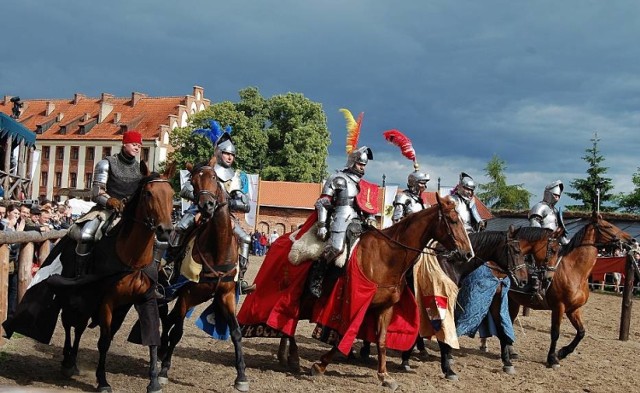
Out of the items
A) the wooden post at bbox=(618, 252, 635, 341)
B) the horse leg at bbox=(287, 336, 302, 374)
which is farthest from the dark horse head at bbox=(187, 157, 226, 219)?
the wooden post at bbox=(618, 252, 635, 341)

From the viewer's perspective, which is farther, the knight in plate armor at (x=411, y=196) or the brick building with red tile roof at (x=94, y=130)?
the brick building with red tile roof at (x=94, y=130)

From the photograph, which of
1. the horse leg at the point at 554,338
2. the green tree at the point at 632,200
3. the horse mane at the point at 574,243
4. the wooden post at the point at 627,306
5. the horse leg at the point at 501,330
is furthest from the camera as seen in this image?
the green tree at the point at 632,200

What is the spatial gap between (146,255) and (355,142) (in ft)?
11.1

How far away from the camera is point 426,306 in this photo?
26.8 feet

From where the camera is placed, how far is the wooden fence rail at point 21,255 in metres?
7.65

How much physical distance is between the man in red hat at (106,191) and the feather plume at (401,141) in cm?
354

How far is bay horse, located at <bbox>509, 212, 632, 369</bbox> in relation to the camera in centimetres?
931

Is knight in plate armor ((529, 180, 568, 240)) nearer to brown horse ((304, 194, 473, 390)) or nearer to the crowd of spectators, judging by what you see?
brown horse ((304, 194, 473, 390))

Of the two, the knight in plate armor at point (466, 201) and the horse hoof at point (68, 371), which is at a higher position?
the knight in plate armor at point (466, 201)

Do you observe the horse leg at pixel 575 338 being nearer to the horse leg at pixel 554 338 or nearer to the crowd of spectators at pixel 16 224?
the horse leg at pixel 554 338

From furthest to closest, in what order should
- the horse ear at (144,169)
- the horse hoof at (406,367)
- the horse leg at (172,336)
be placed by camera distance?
the horse hoof at (406,367)
the horse leg at (172,336)
the horse ear at (144,169)

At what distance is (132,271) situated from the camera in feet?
20.4

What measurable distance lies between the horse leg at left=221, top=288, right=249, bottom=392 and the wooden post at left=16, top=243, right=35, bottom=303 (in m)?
3.18

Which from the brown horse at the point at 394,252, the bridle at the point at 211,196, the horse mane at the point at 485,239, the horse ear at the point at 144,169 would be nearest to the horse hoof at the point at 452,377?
the brown horse at the point at 394,252
